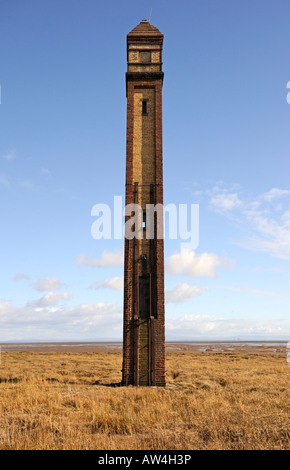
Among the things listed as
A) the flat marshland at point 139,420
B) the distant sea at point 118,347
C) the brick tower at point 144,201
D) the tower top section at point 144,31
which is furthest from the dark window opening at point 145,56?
the distant sea at point 118,347

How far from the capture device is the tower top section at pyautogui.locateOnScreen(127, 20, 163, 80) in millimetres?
18656

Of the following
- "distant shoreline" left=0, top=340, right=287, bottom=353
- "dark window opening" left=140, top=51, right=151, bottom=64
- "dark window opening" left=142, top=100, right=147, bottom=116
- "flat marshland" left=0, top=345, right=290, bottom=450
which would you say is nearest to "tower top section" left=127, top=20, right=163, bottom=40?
"dark window opening" left=140, top=51, right=151, bottom=64

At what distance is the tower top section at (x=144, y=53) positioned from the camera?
18656 millimetres

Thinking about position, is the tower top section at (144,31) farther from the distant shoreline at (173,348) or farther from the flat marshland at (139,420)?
the distant shoreline at (173,348)

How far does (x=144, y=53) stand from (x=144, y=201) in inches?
341

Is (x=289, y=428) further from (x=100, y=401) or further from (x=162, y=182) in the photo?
(x=162, y=182)

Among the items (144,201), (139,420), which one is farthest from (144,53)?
(139,420)

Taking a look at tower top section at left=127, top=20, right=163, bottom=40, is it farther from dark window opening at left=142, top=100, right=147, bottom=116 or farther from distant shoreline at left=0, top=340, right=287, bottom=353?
distant shoreline at left=0, top=340, right=287, bottom=353

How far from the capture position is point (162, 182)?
56.2 ft

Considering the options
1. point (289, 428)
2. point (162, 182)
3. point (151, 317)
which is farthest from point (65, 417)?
point (162, 182)

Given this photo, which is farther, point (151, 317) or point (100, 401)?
point (151, 317)

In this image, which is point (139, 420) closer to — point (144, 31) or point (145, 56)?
point (145, 56)

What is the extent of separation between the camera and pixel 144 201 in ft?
55.9
